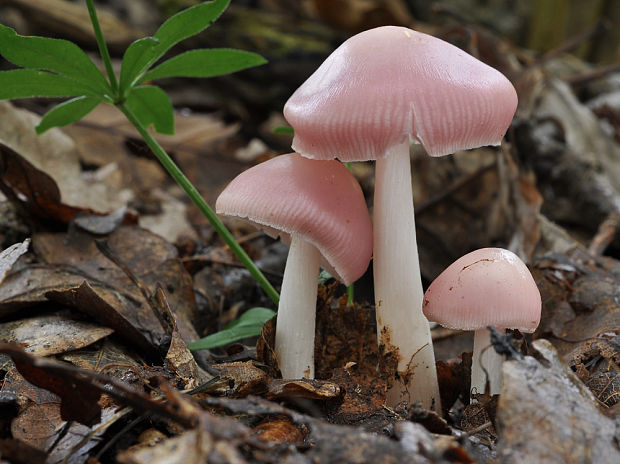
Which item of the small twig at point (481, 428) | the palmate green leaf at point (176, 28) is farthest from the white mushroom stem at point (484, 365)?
the palmate green leaf at point (176, 28)

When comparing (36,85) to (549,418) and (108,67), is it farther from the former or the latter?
(549,418)

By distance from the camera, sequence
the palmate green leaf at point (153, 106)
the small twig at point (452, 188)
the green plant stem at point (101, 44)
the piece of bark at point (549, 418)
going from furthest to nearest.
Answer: the small twig at point (452, 188), the palmate green leaf at point (153, 106), the green plant stem at point (101, 44), the piece of bark at point (549, 418)

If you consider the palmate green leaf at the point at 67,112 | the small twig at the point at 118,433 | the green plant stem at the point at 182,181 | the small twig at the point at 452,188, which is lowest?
the small twig at the point at 452,188

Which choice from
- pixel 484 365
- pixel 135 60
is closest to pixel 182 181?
pixel 135 60

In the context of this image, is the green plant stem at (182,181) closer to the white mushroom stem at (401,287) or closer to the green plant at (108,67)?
the green plant at (108,67)

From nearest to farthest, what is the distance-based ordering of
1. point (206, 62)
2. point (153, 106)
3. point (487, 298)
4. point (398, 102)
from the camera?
point (398, 102)
point (487, 298)
point (206, 62)
point (153, 106)

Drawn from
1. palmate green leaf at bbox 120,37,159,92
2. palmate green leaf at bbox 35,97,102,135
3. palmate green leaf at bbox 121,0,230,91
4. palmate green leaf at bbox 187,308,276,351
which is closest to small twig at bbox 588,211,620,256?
palmate green leaf at bbox 187,308,276,351

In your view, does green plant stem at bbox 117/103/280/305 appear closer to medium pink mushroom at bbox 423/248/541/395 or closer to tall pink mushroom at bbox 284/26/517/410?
tall pink mushroom at bbox 284/26/517/410
